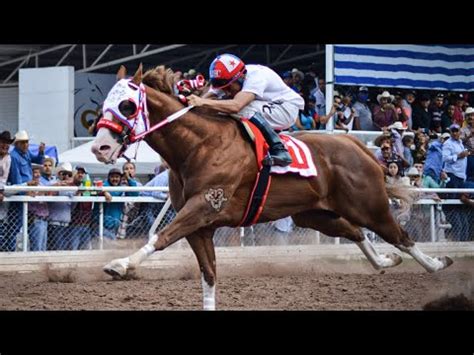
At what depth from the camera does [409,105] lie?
15367 millimetres

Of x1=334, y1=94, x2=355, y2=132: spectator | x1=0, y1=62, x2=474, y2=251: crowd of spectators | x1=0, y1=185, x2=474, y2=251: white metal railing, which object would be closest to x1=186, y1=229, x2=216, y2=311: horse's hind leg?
x1=0, y1=62, x2=474, y2=251: crowd of spectators

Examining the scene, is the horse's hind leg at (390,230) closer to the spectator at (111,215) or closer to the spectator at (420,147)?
the spectator at (111,215)

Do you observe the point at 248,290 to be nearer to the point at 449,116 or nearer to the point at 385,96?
the point at 385,96

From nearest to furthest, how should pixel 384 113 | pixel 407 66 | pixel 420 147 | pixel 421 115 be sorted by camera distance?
Answer: 1. pixel 420 147
2. pixel 384 113
3. pixel 407 66
4. pixel 421 115

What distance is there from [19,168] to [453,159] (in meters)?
6.49

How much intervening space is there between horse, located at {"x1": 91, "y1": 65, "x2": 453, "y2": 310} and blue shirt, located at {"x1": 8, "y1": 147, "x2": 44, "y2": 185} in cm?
398

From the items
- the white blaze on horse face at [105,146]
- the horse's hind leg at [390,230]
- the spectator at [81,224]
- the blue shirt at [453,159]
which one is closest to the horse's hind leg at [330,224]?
the horse's hind leg at [390,230]

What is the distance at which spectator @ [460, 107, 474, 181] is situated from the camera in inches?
555

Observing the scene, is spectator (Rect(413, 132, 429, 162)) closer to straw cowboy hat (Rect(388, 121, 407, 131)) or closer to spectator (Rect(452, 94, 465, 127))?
straw cowboy hat (Rect(388, 121, 407, 131))

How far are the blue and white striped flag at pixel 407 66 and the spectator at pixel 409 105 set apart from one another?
8.5 inches

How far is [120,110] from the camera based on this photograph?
23.6 feet

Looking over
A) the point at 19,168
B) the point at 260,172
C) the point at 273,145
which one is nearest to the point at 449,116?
the point at 19,168

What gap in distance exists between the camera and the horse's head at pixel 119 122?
7152mm

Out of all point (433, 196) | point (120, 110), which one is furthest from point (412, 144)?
point (120, 110)
